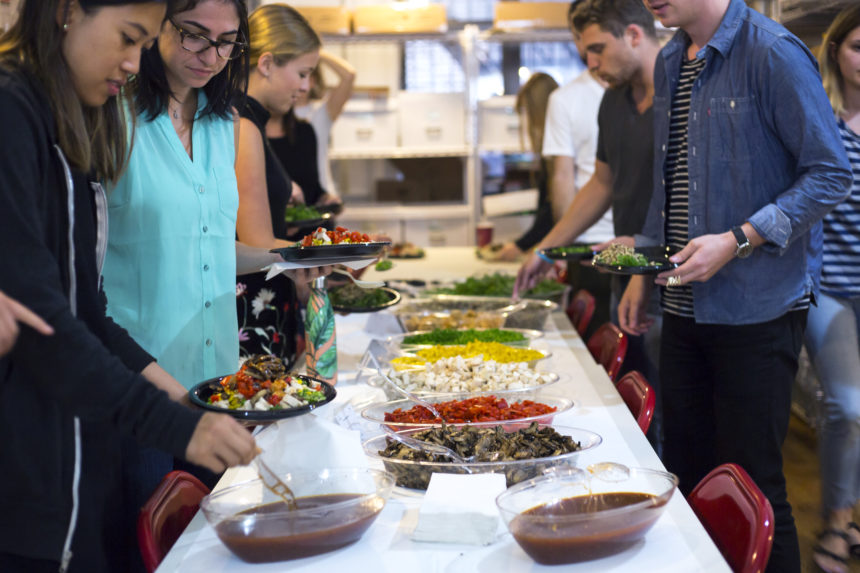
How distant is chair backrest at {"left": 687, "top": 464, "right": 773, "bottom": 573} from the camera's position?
1234 mm

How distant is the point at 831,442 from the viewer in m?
2.58

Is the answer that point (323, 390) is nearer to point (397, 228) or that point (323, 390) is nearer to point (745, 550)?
point (745, 550)

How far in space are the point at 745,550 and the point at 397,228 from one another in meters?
5.06

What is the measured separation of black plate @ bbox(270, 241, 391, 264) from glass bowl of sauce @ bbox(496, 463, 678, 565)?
709mm

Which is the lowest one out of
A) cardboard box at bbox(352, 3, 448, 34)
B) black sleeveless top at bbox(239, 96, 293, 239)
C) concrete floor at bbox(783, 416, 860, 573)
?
concrete floor at bbox(783, 416, 860, 573)

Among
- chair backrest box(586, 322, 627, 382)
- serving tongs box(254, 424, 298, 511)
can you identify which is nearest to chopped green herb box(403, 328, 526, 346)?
chair backrest box(586, 322, 627, 382)

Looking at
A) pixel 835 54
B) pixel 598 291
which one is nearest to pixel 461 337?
pixel 598 291

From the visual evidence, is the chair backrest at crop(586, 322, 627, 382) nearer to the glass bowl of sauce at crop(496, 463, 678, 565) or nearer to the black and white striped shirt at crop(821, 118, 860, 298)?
the black and white striped shirt at crop(821, 118, 860, 298)

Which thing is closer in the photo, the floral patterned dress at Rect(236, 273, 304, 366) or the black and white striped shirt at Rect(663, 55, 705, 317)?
the black and white striped shirt at Rect(663, 55, 705, 317)

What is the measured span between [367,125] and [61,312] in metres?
5.09

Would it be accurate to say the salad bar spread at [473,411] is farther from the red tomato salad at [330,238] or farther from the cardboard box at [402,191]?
the cardboard box at [402,191]

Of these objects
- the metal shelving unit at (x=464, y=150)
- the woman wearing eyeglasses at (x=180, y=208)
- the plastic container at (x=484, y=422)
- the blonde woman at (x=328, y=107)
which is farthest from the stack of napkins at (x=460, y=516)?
the metal shelving unit at (x=464, y=150)

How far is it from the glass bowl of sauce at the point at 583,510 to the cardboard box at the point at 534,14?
15.8 ft

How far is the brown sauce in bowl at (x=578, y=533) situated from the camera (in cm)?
115
